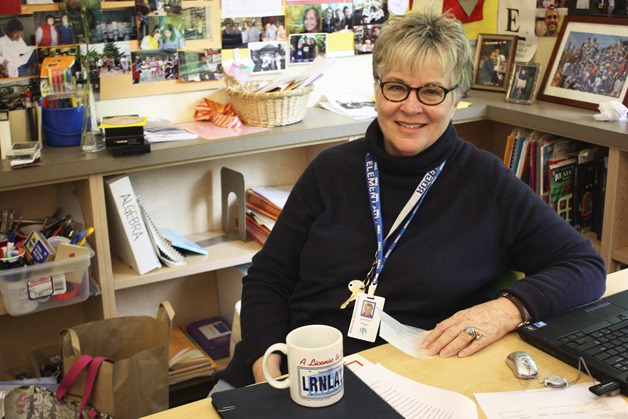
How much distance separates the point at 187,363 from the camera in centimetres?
263

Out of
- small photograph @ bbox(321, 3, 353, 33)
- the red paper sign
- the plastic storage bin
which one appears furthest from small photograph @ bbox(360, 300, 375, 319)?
the red paper sign

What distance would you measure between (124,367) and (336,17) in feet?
5.06

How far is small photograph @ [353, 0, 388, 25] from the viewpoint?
2928mm

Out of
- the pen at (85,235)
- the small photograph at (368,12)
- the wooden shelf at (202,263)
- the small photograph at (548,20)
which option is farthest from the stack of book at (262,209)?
the small photograph at (548,20)

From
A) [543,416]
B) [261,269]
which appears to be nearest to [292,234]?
[261,269]

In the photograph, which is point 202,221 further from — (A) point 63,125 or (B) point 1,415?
(B) point 1,415

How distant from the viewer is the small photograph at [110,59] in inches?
97.4

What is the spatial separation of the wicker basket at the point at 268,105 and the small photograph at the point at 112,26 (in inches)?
15.1

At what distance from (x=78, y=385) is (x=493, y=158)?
4.05 ft

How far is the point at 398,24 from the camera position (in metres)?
1.69

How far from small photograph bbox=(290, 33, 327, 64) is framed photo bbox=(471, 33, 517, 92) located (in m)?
0.64

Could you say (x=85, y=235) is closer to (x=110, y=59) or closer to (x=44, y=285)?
(x=44, y=285)

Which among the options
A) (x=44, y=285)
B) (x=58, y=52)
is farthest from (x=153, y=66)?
(x=44, y=285)

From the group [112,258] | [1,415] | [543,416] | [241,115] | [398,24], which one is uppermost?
[398,24]
